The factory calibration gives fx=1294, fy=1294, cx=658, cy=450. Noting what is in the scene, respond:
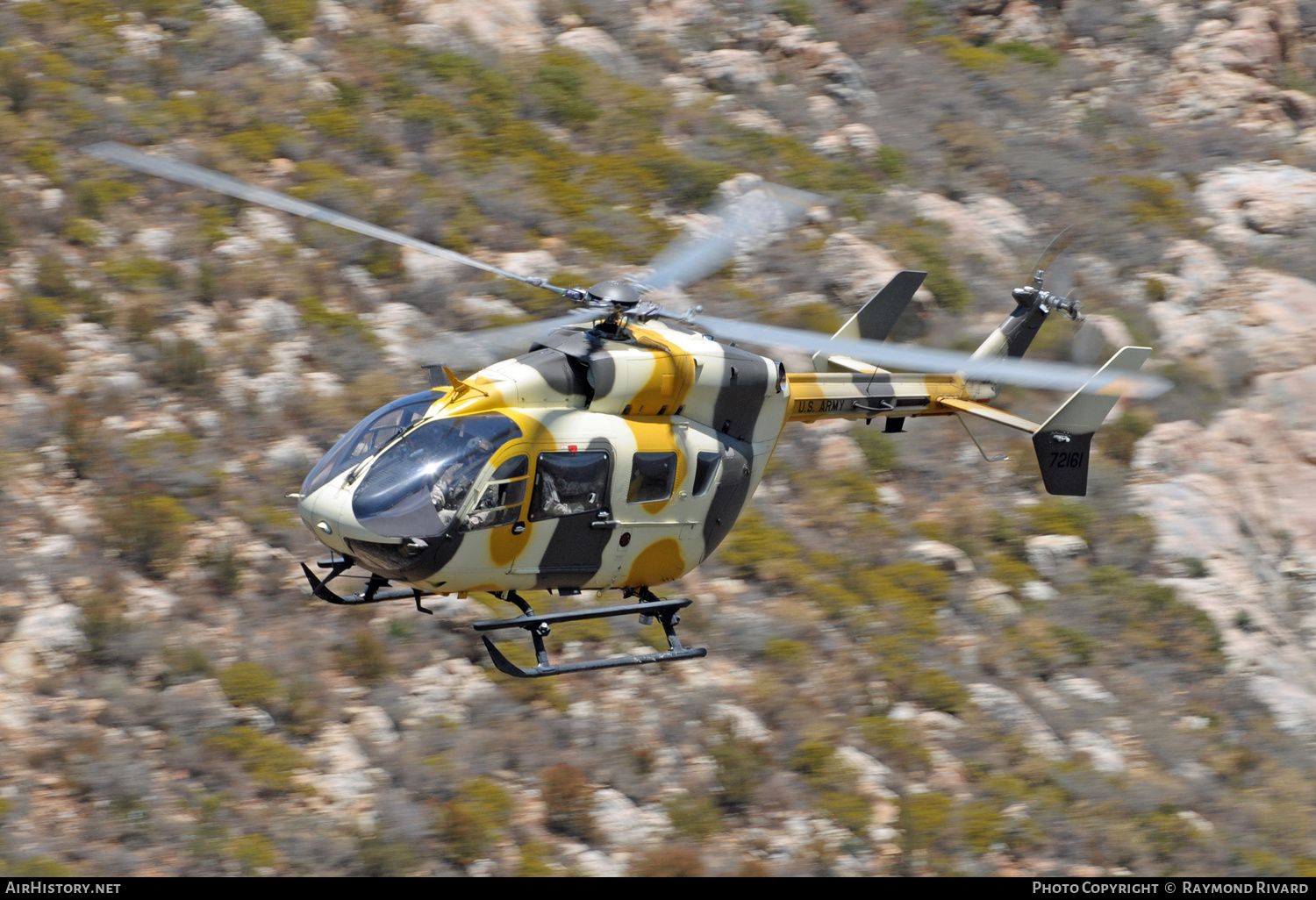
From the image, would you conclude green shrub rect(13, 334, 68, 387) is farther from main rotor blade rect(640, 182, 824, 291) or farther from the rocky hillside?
main rotor blade rect(640, 182, 824, 291)

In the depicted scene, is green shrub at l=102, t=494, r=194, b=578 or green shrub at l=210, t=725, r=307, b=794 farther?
green shrub at l=102, t=494, r=194, b=578

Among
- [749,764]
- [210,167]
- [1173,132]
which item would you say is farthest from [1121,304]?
[210,167]

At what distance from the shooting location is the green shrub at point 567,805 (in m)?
13.6

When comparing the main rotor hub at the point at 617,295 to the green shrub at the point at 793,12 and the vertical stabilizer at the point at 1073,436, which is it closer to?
the vertical stabilizer at the point at 1073,436

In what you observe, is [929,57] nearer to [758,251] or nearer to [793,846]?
[758,251]

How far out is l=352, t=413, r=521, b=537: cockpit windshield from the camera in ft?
34.5

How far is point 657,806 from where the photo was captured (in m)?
14.1

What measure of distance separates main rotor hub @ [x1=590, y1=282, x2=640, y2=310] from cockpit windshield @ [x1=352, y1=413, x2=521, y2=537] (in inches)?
54.5

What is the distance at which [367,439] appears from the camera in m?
11.1

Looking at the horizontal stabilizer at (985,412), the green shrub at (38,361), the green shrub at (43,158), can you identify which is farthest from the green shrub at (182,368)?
the horizontal stabilizer at (985,412)

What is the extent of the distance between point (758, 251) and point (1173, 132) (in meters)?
10.4

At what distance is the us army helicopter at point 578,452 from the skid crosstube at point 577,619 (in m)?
0.02

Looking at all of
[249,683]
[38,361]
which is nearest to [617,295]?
[249,683]

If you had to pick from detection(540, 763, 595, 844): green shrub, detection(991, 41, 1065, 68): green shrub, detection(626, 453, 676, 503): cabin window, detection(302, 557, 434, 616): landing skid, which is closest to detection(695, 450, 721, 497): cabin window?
detection(626, 453, 676, 503): cabin window
